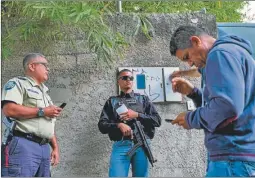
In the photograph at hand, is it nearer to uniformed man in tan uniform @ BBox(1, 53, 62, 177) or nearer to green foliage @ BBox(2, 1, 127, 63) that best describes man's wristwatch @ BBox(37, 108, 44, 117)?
uniformed man in tan uniform @ BBox(1, 53, 62, 177)

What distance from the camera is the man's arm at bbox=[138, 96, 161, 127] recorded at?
5543 mm

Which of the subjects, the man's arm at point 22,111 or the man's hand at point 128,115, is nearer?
the man's arm at point 22,111

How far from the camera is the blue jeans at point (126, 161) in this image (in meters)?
5.45

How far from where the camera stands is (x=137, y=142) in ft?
18.0

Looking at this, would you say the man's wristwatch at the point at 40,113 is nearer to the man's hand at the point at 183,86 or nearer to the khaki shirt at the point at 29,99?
the khaki shirt at the point at 29,99

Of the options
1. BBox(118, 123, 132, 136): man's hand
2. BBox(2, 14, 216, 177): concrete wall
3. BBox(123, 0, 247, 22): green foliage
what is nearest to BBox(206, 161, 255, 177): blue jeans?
BBox(118, 123, 132, 136): man's hand

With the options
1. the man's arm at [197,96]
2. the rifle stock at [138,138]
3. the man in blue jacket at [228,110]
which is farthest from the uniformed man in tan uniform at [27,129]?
the man in blue jacket at [228,110]

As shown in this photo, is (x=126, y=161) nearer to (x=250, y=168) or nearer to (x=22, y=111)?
(x=22, y=111)

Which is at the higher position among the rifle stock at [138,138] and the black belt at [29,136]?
the black belt at [29,136]

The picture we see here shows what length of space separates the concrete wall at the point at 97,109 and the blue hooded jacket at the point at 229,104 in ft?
9.79

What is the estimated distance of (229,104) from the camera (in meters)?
2.81

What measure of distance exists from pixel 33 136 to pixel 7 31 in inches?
61.4

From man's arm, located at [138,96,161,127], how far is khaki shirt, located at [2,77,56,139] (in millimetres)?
1100

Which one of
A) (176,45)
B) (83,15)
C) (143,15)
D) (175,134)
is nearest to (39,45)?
(83,15)
